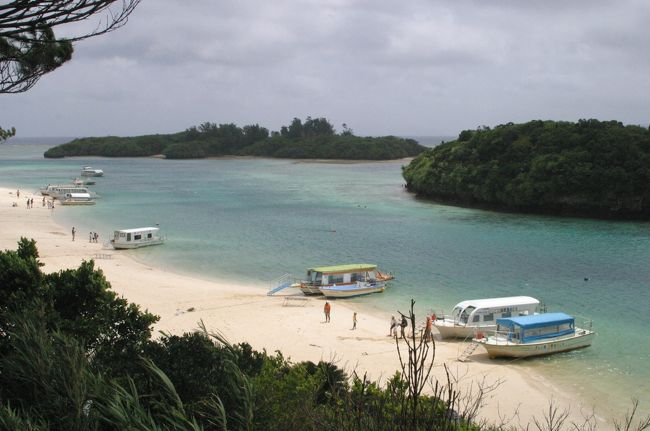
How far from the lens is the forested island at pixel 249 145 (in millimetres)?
165750

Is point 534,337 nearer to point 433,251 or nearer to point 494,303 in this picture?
point 494,303

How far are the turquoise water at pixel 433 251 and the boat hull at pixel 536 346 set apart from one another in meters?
0.39

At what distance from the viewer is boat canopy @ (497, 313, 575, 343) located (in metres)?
22.9

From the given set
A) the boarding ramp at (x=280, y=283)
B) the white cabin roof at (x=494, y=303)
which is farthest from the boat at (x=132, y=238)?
the white cabin roof at (x=494, y=303)

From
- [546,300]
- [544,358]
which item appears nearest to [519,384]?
[544,358]

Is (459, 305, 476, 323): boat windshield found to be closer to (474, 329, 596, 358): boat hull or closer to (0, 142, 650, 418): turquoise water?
(474, 329, 596, 358): boat hull

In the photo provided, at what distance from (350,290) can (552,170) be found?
35816 millimetres

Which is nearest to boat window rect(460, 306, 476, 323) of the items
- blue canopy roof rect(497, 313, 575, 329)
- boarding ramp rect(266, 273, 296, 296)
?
blue canopy roof rect(497, 313, 575, 329)

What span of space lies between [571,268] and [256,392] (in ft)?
105

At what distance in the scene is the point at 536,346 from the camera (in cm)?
2261

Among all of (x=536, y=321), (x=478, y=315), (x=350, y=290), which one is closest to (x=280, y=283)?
(x=350, y=290)

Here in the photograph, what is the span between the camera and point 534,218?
57750 mm

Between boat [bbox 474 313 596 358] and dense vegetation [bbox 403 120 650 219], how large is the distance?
3688 cm

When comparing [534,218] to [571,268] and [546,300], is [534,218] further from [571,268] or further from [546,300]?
[546,300]
